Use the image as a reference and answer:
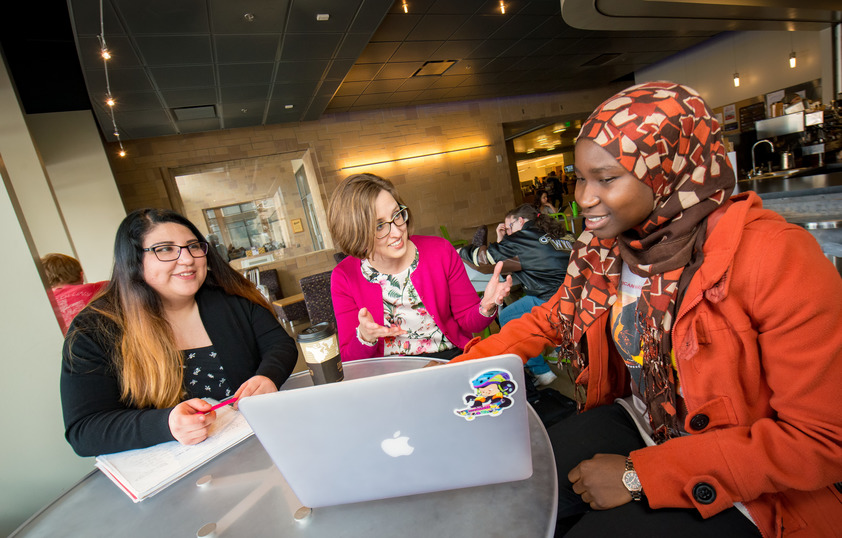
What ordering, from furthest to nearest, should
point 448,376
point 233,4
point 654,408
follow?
point 233,4 < point 654,408 < point 448,376

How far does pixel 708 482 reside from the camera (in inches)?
28.4

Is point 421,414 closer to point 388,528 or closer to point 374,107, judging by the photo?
point 388,528

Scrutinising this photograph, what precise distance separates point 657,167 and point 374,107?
7.42 metres

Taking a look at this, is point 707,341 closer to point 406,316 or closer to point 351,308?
point 406,316

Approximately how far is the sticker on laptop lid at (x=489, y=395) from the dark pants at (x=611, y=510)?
48 centimetres

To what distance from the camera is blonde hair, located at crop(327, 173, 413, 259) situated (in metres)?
1.56

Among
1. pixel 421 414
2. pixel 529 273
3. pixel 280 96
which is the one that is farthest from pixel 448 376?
pixel 280 96

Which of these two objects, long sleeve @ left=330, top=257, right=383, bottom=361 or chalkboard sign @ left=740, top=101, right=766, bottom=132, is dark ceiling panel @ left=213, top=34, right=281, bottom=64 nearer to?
long sleeve @ left=330, top=257, right=383, bottom=361

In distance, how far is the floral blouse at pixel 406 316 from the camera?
1743 mm

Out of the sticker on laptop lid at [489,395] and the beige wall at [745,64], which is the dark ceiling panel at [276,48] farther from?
the sticker on laptop lid at [489,395]

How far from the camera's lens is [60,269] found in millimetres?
2766

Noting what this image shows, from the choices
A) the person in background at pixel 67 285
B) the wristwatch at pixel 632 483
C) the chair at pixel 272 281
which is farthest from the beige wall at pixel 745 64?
the person in background at pixel 67 285

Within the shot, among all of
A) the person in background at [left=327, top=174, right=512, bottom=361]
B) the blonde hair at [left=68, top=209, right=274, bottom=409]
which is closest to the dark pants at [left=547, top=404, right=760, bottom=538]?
the person in background at [left=327, top=174, right=512, bottom=361]

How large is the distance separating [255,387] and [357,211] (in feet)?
2.52
